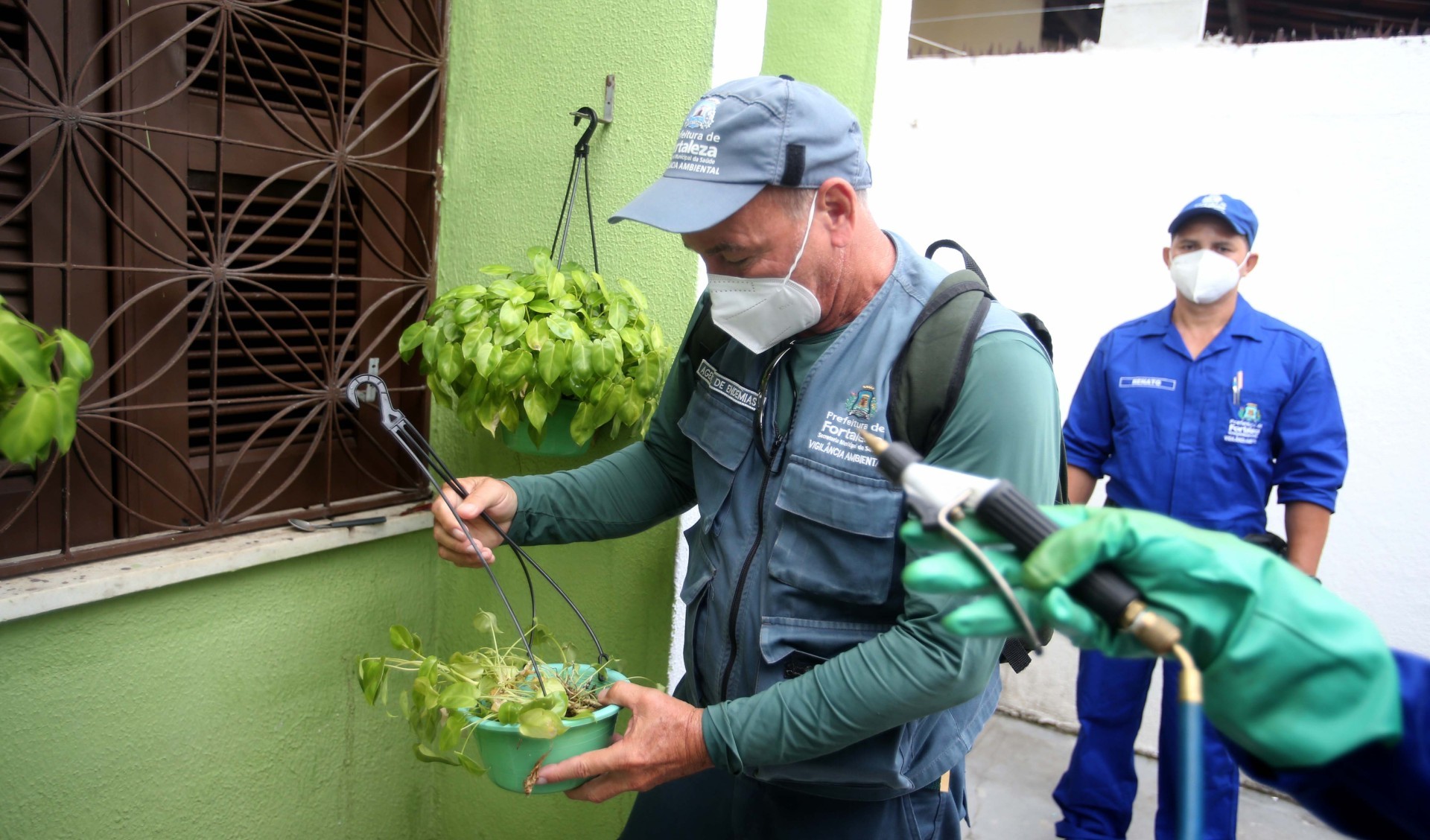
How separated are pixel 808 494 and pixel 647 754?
0.47m

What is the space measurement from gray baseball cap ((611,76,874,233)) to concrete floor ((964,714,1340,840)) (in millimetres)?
2778

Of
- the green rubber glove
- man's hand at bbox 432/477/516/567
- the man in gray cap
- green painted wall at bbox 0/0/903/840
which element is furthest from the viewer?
green painted wall at bbox 0/0/903/840

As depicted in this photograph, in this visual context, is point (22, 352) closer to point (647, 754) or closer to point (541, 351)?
point (541, 351)

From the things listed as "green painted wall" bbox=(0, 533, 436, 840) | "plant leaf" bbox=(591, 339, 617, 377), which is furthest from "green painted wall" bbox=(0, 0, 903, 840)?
"plant leaf" bbox=(591, 339, 617, 377)

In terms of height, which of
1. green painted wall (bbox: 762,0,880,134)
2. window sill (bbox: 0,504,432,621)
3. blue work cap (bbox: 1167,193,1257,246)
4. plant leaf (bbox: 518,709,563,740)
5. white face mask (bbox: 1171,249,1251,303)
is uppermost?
green painted wall (bbox: 762,0,880,134)

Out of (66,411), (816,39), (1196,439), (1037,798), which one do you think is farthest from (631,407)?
(1037,798)

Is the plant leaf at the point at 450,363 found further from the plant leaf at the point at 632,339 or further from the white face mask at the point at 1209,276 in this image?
the white face mask at the point at 1209,276

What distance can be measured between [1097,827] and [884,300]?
8.37 feet

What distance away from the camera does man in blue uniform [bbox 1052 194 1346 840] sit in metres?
3.06

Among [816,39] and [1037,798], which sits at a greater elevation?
[816,39]

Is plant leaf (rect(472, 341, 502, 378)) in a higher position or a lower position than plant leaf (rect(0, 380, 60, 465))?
higher

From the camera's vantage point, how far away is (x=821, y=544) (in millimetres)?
1586

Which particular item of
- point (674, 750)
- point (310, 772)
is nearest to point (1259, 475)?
point (674, 750)

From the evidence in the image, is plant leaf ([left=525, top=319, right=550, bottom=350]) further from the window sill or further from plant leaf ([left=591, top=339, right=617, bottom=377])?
the window sill
